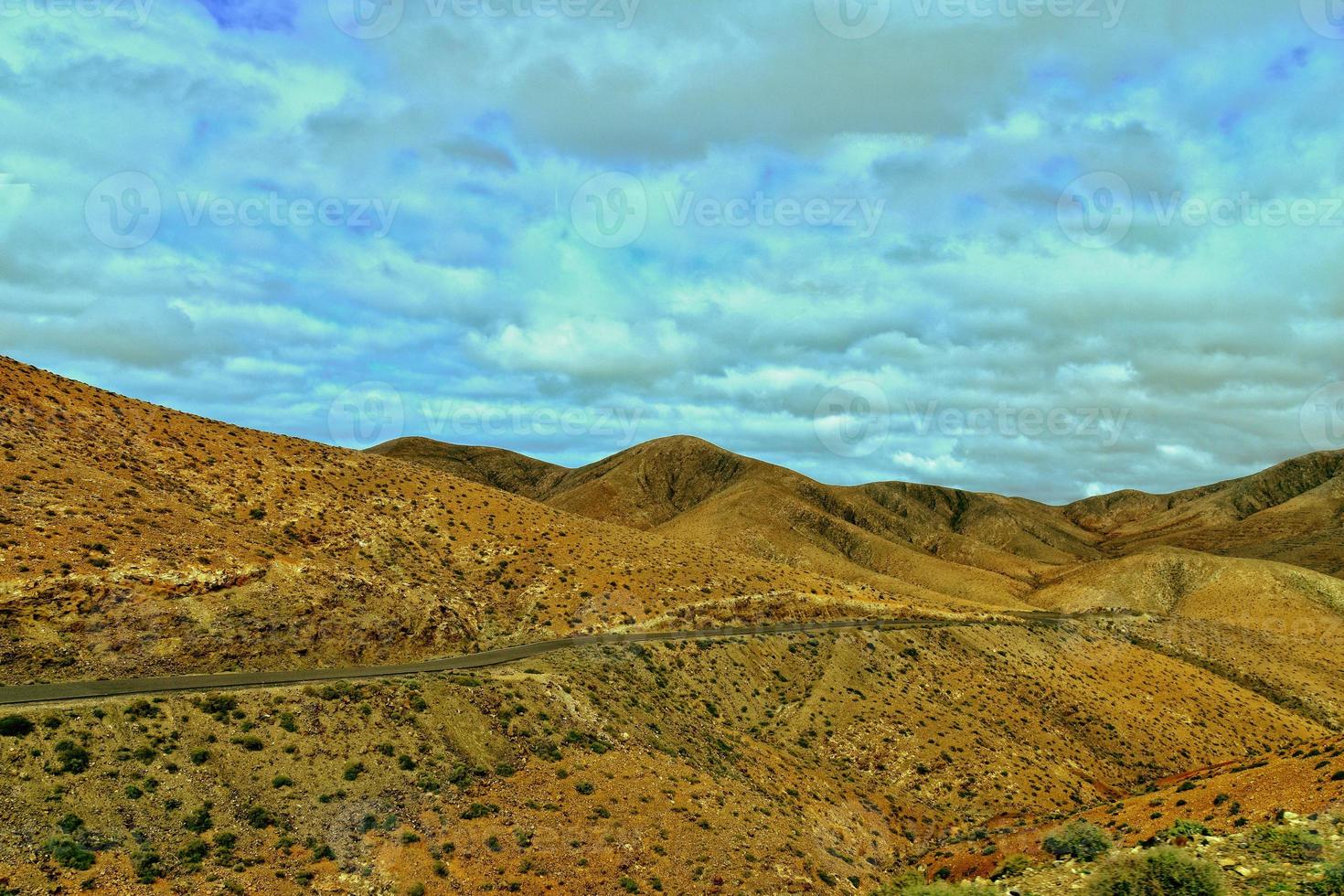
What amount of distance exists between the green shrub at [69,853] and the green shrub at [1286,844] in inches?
1284

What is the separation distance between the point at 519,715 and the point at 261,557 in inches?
831

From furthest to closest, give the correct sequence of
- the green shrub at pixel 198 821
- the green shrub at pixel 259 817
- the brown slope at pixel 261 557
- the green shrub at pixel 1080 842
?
the brown slope at pixel 261 557 < the green shrub at pixel 259 817 < the green shrub at pixel 1080 842 < the green shrub at pixel 198 821

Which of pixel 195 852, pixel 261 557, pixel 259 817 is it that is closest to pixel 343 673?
pixel 261 557

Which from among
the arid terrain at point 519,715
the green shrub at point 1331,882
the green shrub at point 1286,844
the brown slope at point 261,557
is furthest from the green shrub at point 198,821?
the green shrub at point 1286,844

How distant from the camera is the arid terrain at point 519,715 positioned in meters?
24.6

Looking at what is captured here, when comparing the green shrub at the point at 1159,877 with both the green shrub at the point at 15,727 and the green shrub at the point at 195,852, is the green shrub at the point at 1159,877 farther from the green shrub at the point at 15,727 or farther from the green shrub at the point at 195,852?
the green shrub at the point at 15,727

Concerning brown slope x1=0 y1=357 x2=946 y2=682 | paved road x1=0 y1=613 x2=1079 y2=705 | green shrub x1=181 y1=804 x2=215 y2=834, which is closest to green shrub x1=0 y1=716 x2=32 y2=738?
paved road x1=0 y1=613 x2=1079 y2=705

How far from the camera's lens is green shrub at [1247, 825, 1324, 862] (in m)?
19.8

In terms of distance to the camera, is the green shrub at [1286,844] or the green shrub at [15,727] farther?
the green shrub at [15,727]

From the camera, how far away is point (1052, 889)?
2241cm

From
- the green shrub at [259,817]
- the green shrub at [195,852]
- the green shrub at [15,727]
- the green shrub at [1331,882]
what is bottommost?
the green shrub at [195,852]

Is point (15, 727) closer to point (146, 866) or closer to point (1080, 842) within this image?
point (146, 866)

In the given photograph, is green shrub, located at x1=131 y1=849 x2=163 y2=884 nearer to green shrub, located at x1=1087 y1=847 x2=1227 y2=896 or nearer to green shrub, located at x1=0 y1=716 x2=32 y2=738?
green shrub, located at x1=0 y1=716 x2=32 y2=738

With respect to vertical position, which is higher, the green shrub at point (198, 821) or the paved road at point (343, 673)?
the paved road at point (343, 673)
